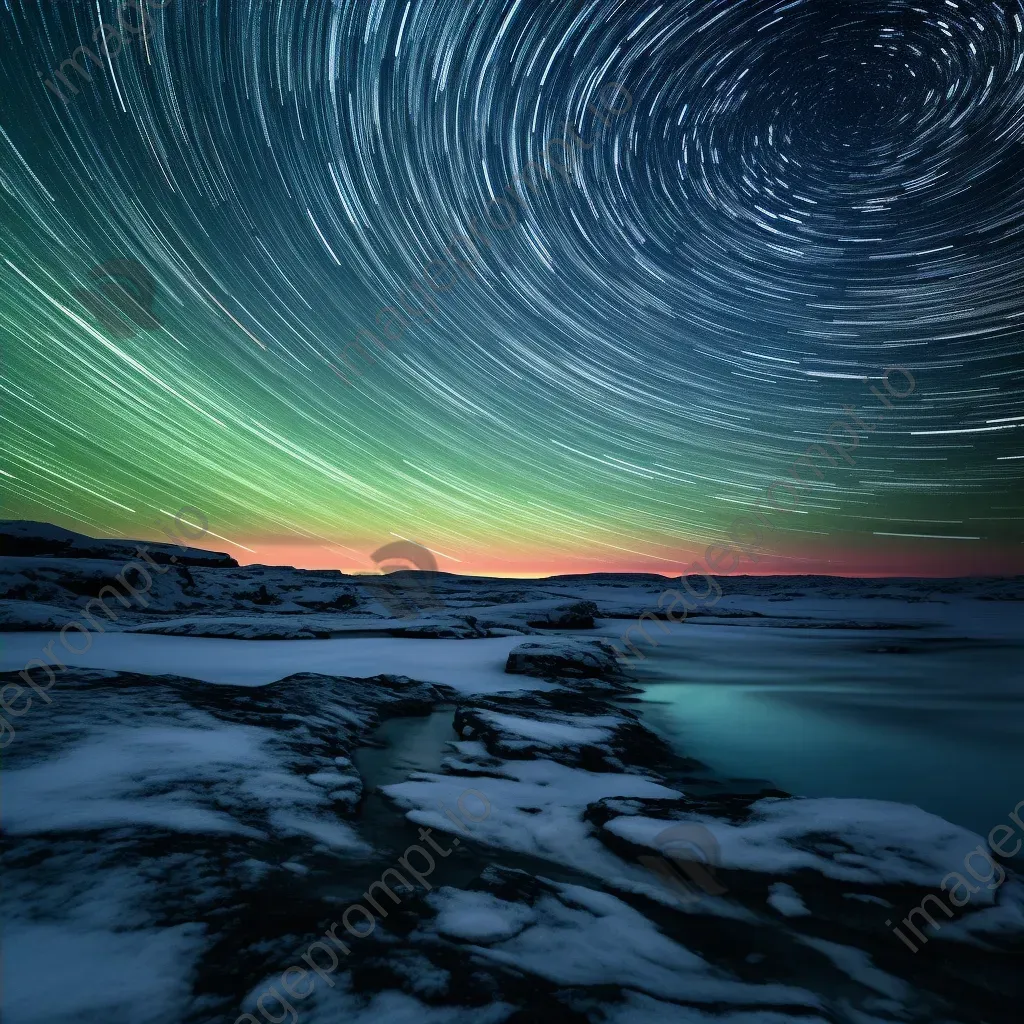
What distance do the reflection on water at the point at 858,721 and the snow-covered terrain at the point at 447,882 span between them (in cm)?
97

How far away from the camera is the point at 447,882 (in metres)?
3.52

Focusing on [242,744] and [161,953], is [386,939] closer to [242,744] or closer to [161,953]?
[161,953]

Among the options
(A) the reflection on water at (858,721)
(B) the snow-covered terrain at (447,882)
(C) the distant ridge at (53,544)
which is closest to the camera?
(B) the snow-covered terrain at (447,882)

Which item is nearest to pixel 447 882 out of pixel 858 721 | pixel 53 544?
pixel 858 721

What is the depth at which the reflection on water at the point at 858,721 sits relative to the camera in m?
6.27

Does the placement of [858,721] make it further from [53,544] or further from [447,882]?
[53,544]

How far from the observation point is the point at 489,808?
4.68 meters

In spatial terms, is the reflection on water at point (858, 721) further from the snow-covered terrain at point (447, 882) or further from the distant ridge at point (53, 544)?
the distant ridge at point (53, 544)

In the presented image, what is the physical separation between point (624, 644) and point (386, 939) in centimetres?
1720

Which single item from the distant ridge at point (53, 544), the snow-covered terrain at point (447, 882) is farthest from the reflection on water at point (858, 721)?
the distant ridge at point (53, 544)

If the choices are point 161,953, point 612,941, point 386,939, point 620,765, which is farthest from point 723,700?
point 161,953

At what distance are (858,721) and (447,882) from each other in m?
8.76

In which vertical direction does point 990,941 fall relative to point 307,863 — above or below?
above

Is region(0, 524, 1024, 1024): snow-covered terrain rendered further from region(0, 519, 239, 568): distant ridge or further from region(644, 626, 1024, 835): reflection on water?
region(0, 519, 239, 568): distant ridge
